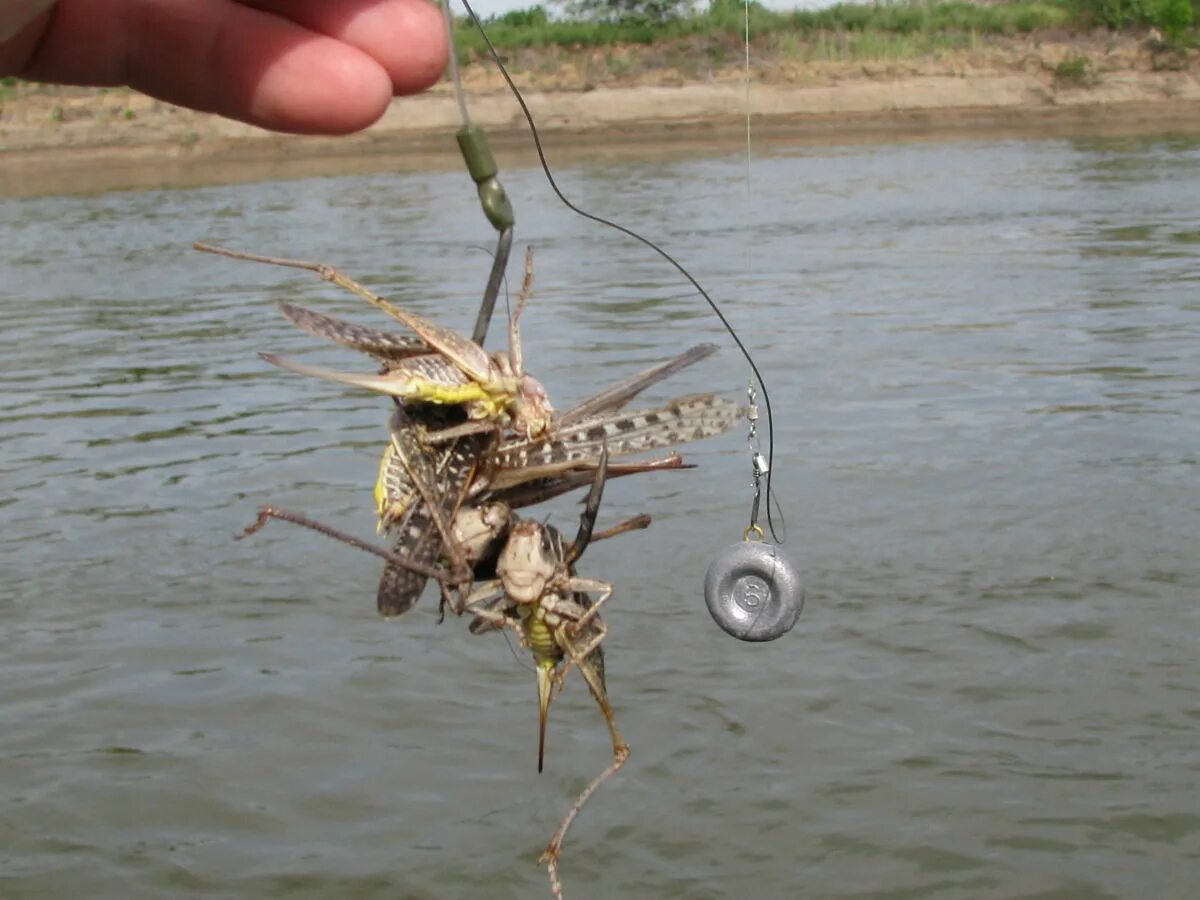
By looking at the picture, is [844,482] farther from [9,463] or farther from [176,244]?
[176,244]

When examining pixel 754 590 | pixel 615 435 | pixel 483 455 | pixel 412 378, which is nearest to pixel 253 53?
pixel 412 378

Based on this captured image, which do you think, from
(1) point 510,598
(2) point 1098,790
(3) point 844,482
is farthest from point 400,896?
(3) point 844,482

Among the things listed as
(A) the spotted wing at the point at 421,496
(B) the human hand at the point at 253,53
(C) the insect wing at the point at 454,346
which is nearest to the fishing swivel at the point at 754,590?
(A) the spotted wing at the point at 421,496

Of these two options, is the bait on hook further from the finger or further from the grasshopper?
the finger

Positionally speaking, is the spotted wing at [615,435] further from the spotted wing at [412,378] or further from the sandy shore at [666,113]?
the sandy shore at [666,113]

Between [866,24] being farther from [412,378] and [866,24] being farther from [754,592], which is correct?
[412,378]

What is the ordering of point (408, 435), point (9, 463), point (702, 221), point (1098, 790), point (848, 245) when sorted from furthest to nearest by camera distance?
1. point (702, 221)
2. point (848, 245)
3. point (9, 463)
4. point (1098, 790)
5. point (408, 435)
